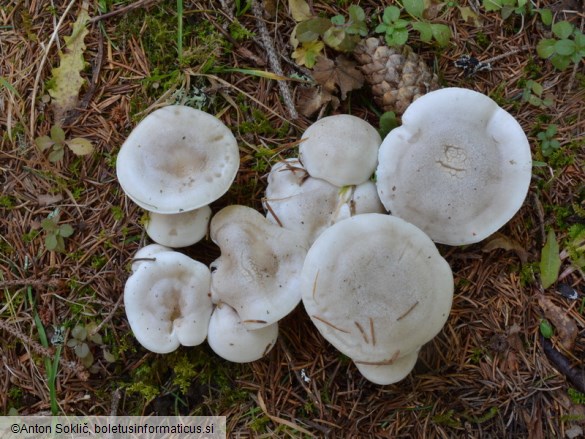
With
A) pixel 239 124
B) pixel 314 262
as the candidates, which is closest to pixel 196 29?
pixel 239 124

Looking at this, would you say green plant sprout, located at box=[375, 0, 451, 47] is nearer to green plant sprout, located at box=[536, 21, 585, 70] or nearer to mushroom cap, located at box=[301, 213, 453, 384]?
green plant sprout, located at box=[536, 21, 585, 70]

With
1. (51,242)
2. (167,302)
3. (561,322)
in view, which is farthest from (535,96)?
(51,242)

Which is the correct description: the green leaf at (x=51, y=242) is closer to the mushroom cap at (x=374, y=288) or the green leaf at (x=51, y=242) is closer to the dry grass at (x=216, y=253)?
the dry grass at (x=216, y=253)

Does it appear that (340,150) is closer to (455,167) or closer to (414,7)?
(455,167)

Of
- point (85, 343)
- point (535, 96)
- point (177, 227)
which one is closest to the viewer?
point (177, 227)

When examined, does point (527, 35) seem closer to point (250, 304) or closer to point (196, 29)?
point (196, 29)

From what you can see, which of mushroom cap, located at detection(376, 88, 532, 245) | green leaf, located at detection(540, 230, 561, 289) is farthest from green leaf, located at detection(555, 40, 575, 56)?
green leaf, located at detection(540, 230, 561, 289)
